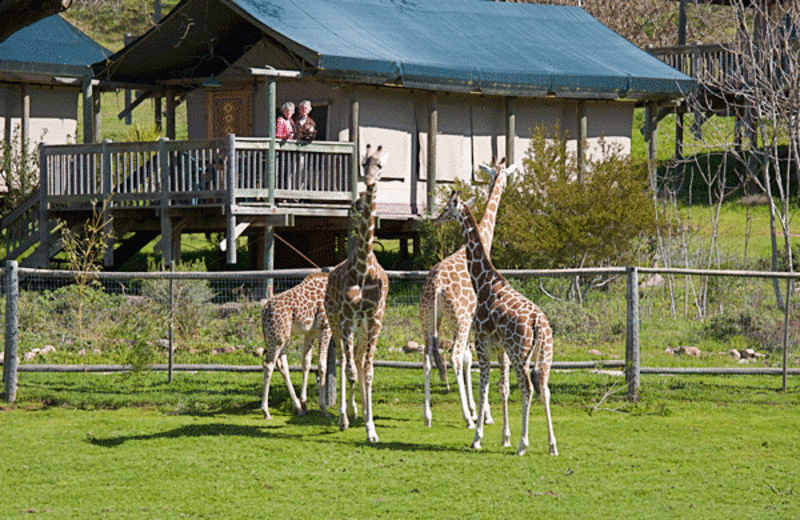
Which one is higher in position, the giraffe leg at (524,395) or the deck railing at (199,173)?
the deck railing at (199,173)

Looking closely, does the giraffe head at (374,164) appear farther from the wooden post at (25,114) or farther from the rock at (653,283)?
the wooden post at (25,114)

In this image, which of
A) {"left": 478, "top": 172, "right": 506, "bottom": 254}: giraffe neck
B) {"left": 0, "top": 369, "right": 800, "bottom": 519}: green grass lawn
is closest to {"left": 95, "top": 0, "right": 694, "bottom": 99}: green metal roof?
{"left": 478, "top": 172, "right": 506, "bottom": 254}: giraffe neck

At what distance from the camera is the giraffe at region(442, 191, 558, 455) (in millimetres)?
9664

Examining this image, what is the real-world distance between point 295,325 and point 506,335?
108 inches

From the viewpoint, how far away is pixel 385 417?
11602mm

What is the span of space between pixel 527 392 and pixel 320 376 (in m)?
2.76

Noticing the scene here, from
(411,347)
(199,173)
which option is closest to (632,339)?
(411,347)

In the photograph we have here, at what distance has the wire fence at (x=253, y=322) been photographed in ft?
40.3

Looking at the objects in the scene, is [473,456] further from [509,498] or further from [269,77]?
[269,77]

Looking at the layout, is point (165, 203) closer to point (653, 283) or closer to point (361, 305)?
point (653, 283)

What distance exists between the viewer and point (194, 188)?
18906 millimetres

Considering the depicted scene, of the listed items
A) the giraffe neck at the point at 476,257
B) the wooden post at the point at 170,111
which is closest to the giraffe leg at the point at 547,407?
the giraffe neck at the point at 476,257

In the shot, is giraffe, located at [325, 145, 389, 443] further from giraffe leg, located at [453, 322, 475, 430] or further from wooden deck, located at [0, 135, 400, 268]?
wooden deck, located at [0, 135, 400, 268]

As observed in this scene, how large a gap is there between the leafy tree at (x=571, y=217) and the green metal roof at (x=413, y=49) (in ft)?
9.08
